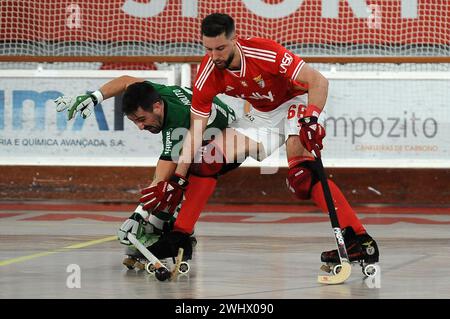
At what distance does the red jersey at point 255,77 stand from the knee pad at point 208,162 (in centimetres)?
23

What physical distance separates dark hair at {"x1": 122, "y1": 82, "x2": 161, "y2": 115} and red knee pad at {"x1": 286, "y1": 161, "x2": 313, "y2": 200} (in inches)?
36.5

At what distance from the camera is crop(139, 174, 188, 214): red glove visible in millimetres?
6180

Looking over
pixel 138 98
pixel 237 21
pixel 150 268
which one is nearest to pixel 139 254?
pixel 150 268

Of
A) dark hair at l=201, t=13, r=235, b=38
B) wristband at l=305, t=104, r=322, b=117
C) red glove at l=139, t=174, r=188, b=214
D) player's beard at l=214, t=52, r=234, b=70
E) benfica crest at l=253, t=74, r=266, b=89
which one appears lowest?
red glove at l=139, t=174, r=188, b=214

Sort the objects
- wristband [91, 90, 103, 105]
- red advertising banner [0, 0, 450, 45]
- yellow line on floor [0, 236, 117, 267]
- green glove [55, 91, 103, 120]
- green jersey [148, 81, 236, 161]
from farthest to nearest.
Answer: red advertising banner [0, 0, 450, 45], yellow line on floor [0, 236, 117, 267], wristband [91, 90, 103, 105], green glove [55, 91, 103, 120], green jersey [148, 81, 236, 161]

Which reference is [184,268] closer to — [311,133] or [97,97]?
[311,133]

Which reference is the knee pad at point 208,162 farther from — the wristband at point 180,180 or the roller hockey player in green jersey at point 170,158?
the wristband at point 180,180

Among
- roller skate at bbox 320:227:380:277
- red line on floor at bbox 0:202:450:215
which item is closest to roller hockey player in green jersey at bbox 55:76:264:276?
roller skate at bbox 320:227:380:277

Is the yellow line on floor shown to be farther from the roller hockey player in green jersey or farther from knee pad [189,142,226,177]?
knee pad [189,142,226,177]

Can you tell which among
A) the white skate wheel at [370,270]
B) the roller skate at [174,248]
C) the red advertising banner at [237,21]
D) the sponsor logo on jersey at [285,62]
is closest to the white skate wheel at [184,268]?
the roller skate at [174,248]

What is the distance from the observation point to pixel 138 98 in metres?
6.16

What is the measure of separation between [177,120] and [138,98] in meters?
0.40

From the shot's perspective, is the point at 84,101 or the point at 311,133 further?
the point at 84,101

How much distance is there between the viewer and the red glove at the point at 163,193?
20.3ft
